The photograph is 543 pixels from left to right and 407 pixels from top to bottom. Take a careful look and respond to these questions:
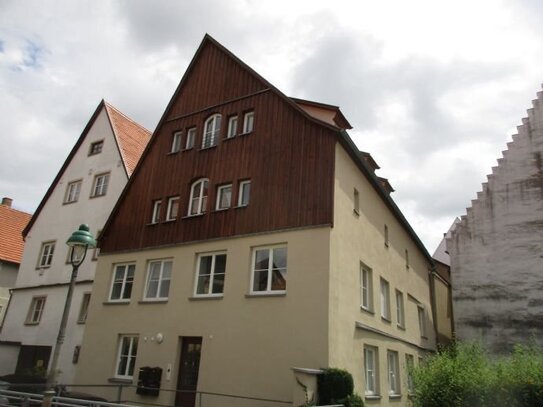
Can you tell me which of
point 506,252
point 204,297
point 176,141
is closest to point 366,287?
point 204,297

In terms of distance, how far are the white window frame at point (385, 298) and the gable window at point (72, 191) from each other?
58.0 feet

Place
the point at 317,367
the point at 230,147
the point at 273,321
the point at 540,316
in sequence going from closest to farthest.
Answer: the point at 317,367 < the point at 273,321 < the point at 230,147 < the point at 540,316

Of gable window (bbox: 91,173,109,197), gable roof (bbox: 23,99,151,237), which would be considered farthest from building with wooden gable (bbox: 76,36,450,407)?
gable roof (bbox: 23,99,151,237)

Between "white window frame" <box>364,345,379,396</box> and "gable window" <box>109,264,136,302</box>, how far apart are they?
30.5ft

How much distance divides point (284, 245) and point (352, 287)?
2631 millimetres

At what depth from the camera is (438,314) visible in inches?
1127

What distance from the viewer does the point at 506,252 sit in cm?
2438

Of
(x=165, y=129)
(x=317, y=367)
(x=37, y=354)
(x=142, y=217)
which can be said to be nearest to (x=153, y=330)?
(x=142, y=217)

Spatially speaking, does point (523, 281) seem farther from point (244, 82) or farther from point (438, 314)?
point (244, 82)

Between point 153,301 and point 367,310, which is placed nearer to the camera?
point 367,310

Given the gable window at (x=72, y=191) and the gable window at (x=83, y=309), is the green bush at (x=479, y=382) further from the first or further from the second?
the gable window at (x=72, y=191)

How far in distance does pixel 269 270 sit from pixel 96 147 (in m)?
17.2

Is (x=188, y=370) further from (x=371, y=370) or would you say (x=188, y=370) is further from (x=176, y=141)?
(x=176, y=141)

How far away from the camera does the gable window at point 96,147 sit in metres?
27.5
